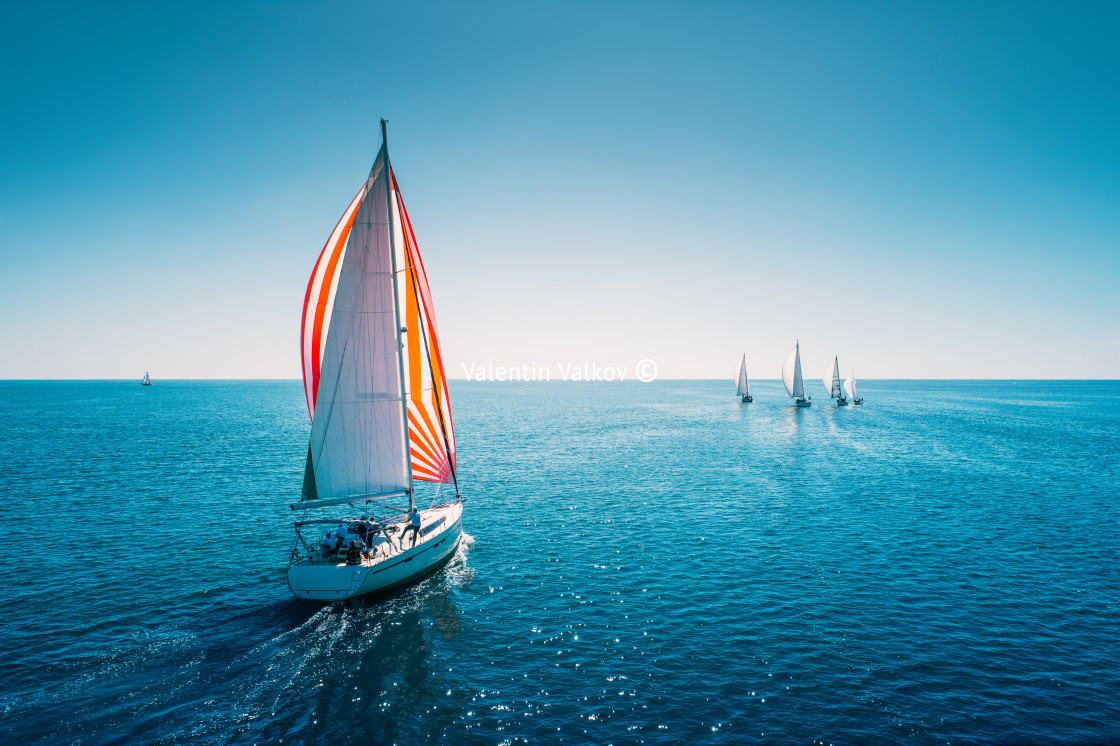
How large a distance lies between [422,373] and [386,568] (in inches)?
400

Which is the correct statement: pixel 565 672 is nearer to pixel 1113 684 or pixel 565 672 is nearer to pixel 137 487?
pixel 1113 684

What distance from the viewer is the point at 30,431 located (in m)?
82.5

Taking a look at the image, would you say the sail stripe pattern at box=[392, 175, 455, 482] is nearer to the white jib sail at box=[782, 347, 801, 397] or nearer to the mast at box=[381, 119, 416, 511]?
the mast at box=[381, 119, 416, 511]

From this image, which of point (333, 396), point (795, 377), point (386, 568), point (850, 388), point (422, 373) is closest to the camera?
point (386, 568)

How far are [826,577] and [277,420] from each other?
11092cm

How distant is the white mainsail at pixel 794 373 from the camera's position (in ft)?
410

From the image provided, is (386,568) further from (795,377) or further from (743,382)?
(743,382)

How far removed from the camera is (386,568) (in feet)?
78.1

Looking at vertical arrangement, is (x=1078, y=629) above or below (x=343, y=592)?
below

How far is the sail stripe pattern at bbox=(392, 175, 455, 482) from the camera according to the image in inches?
1025

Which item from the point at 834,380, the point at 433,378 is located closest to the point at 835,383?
the point at 834,380

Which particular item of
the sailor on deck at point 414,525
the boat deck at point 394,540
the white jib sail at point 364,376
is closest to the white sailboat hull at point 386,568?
the boat deck at point 394,540

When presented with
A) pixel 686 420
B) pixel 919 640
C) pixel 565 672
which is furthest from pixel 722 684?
pixel 686 420

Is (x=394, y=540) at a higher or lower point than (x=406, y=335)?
lower
